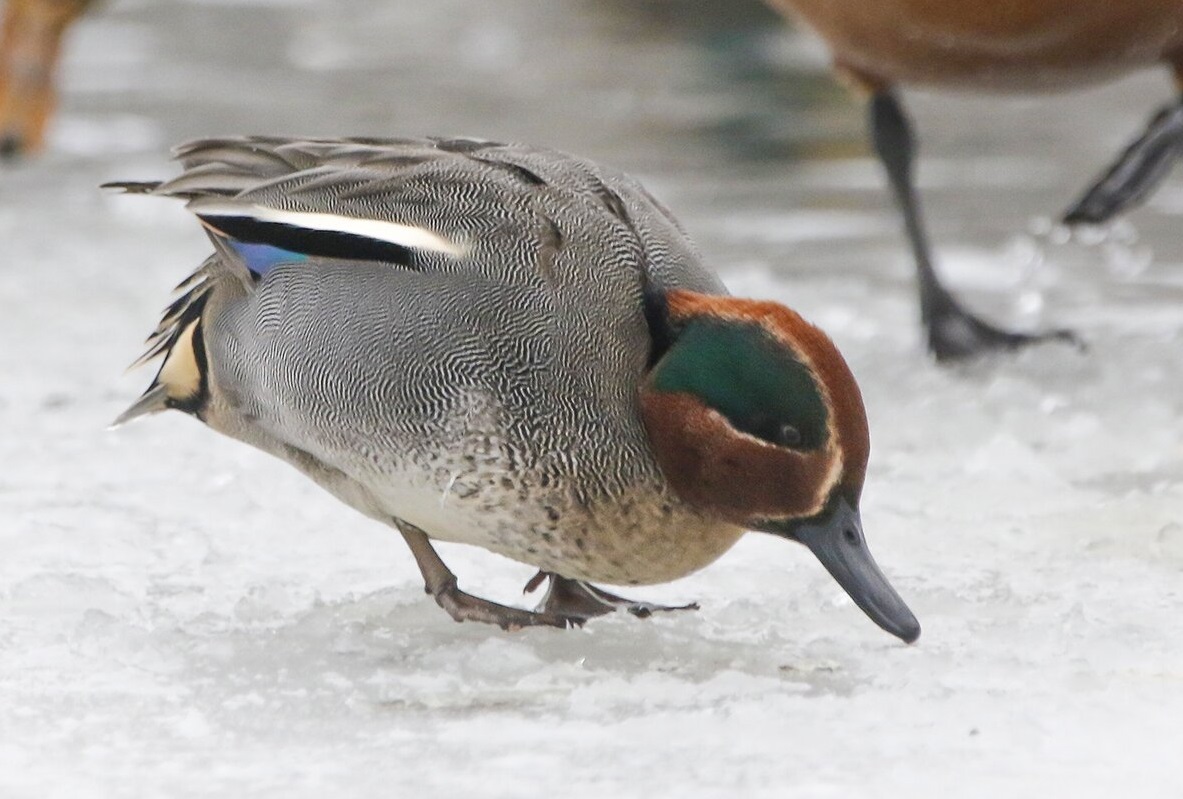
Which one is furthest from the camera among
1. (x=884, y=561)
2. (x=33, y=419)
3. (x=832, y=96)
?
(x=832, y=96)

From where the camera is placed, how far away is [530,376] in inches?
99.5

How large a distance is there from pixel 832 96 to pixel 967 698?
23.2 ft

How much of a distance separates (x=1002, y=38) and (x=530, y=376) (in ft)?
7.31

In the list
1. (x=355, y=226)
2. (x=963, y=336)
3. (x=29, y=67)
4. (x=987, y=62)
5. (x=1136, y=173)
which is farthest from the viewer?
(x=29, y=67)

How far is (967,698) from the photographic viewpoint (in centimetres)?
248

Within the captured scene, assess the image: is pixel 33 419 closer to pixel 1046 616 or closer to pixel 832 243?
pixel 1046 616

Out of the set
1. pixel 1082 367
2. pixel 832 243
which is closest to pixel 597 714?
pixel 1082 367

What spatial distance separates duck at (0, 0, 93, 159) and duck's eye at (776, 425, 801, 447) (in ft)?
17.6

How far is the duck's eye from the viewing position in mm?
2398

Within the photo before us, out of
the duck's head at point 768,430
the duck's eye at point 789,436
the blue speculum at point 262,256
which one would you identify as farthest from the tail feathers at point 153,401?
the duck's eye at point 789,436

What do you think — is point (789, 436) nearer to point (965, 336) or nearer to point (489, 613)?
point (489, 613)

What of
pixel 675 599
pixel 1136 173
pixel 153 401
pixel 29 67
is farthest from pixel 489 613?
pixel 29 67

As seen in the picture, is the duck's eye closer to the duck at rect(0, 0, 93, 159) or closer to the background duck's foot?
the background duck's foot

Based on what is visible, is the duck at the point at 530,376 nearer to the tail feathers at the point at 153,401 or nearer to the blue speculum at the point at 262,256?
the blue speculum at the point at 262,256
